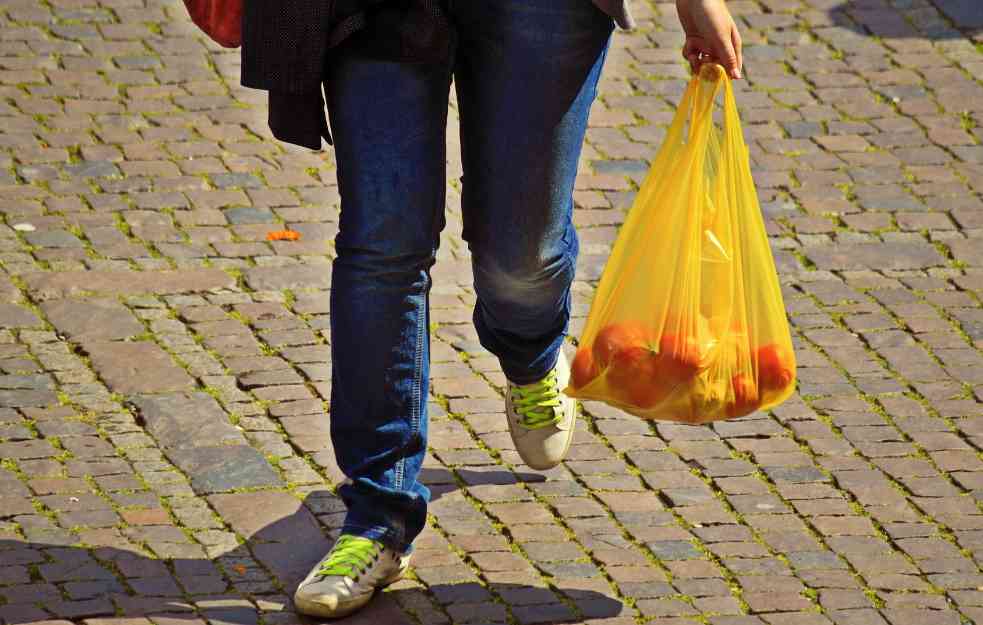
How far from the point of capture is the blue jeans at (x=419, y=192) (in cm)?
329

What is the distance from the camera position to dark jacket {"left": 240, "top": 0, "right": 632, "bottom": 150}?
10.5 feet

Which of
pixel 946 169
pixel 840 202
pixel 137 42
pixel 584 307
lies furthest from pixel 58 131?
pixel 946 169

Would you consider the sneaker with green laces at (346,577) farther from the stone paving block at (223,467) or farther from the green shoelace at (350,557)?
the stone paving block at (223,467)

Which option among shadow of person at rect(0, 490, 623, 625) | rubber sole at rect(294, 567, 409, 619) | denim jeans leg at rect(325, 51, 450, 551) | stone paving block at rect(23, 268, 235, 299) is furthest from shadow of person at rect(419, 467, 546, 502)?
stone paving block at rect(23, 268, 235, 299)

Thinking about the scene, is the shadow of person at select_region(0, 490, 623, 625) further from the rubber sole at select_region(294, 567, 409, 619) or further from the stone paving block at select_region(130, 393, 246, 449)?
the stone paving block at select_region(130, 393, 246, 449)

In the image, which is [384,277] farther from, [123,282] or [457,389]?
[123,282]

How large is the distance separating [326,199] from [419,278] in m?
2.21

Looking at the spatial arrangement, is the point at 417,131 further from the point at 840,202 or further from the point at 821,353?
the point at 840,202

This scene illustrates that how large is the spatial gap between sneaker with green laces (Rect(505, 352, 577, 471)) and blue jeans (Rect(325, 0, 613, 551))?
380 millimetres

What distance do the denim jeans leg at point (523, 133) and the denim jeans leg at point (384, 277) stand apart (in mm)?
102

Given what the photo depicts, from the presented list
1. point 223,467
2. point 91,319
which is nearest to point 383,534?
point 223,467

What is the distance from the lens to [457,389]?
448 cm

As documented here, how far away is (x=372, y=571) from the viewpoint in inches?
137

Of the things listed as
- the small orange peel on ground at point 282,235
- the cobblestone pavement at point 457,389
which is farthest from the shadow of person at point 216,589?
the small orange peel on ground at point 282,235
